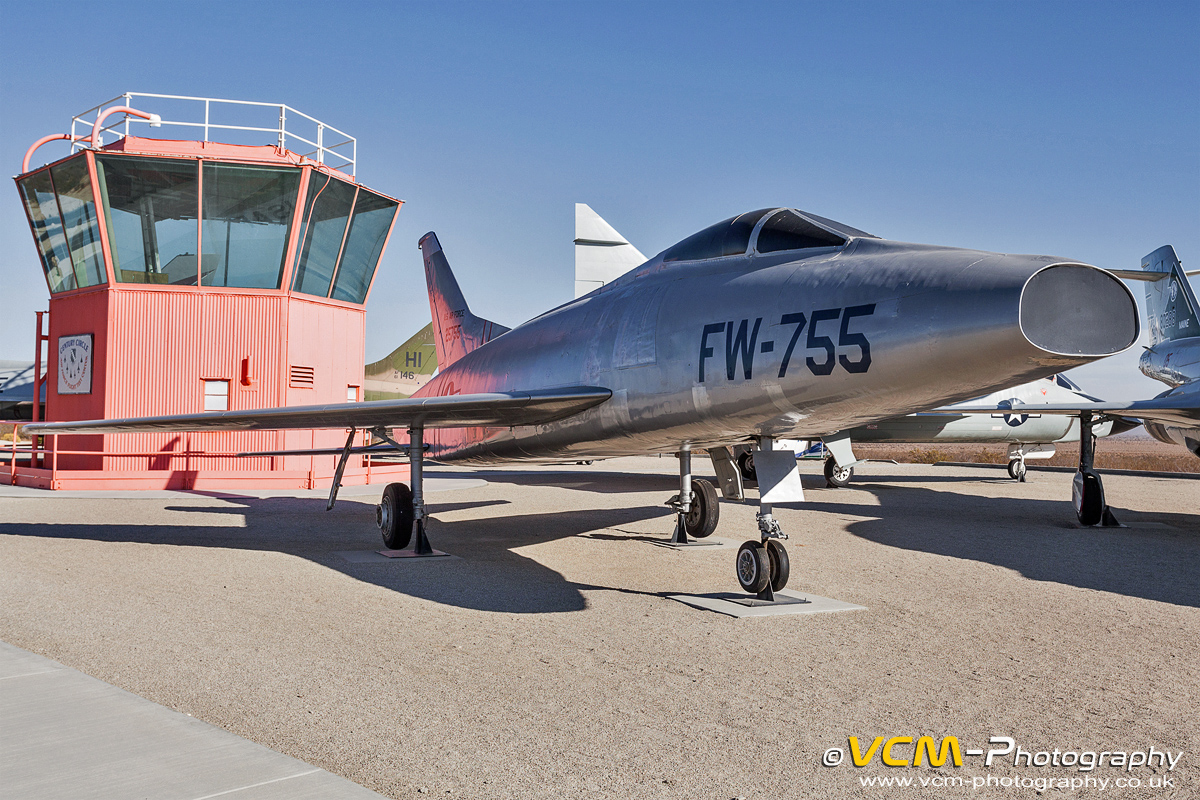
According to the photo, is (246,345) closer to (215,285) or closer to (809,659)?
(215,285)

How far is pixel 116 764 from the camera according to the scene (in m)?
3.08

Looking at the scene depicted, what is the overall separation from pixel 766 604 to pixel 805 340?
248 cm

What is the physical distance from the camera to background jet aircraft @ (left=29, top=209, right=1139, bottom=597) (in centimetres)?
420

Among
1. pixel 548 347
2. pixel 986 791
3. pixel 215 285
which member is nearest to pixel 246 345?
pixel 215 285

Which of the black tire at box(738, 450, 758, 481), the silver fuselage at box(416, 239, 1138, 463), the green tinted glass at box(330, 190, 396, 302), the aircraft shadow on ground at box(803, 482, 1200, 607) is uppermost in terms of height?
the green tinted glass at box(330, 190, 396, 302)

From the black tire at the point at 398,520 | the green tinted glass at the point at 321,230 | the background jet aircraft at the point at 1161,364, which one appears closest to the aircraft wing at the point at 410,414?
the black tire at the point at 398,520

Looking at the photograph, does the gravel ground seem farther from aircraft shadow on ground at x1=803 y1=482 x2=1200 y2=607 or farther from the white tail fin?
the white tail fin

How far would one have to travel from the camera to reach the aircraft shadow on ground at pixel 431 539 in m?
7.21

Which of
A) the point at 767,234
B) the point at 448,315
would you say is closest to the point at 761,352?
the point at 767,234

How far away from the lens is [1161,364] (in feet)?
72.7

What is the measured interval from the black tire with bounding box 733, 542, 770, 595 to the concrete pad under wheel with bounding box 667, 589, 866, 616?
0.15 m

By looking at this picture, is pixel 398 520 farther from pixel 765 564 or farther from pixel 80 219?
pixel 80 219

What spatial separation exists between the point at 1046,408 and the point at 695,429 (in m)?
9.25

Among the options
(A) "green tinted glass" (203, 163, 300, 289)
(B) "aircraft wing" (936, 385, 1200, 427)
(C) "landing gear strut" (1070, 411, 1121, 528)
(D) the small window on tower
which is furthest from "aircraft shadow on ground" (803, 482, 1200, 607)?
(A) "green tinted glass" (203, 163, 300, 289)
